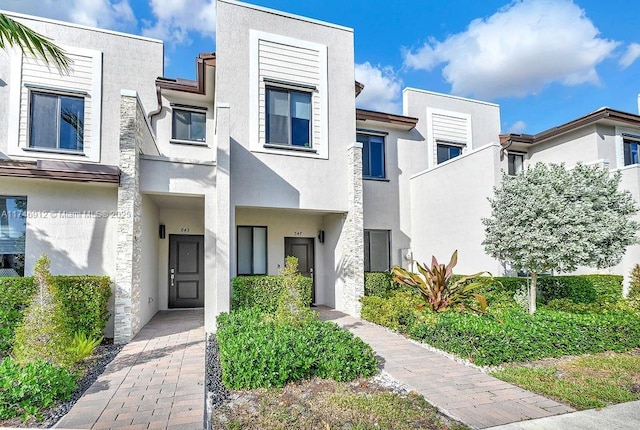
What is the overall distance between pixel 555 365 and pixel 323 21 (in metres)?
10.2

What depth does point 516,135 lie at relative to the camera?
1441 cm

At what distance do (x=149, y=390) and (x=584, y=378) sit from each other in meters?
6.15

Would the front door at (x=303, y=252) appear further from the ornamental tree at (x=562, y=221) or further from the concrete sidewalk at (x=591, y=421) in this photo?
the concrete sidewalk at (x=591, y=421)

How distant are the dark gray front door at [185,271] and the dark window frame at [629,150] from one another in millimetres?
15833

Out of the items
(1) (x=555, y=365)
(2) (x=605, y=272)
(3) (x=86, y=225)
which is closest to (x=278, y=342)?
(1) (x=555, y=365)

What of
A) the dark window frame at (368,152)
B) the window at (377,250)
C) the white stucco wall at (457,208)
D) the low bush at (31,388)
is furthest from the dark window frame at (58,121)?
the white stucco wall at (457,208)

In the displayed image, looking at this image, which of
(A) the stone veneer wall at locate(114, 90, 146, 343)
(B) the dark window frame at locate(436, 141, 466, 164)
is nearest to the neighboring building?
(A) the stone veneer wall at locate(114, 90, 146, 343)

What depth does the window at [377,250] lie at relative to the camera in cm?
1250

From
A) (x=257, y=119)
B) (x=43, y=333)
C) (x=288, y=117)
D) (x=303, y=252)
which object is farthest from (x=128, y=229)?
(x=303, y=252)

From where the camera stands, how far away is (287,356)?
5.13 m

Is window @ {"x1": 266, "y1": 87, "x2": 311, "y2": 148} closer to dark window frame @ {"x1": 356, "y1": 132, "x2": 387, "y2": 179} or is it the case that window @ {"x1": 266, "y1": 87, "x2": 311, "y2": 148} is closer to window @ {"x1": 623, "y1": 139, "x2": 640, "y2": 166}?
dark window frame @ {"x1": 356, "y1": 132, "x2": 387, "y2": 179}

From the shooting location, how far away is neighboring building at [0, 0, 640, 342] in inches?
318

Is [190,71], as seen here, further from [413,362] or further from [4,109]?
[413,362]

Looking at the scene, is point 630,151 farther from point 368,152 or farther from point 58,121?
point 58,121
